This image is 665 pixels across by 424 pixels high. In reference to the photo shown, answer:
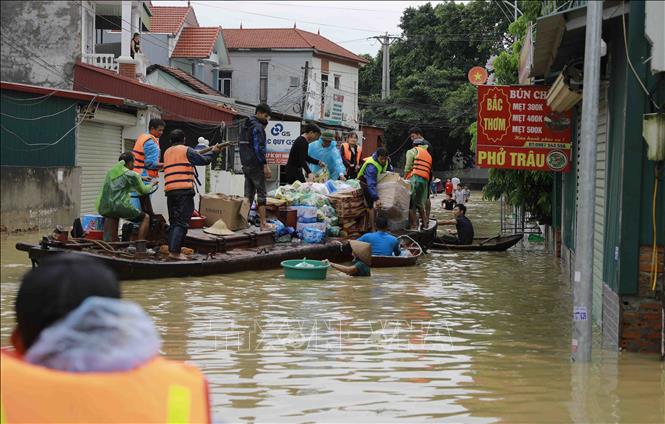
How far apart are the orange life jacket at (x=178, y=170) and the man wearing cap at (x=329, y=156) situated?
15.5 feet

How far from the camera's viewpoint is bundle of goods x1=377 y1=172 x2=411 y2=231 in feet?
54.5

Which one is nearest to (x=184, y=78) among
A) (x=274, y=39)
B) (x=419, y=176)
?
(x=274, y=39)

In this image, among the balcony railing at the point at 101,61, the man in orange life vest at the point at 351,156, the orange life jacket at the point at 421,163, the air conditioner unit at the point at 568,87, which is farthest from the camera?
the balcony railing at the point at 101,61

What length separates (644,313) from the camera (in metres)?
8.27

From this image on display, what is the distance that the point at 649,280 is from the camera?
824 cm

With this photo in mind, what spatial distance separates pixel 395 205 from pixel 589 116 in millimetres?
9529

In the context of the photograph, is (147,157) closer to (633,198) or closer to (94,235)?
(94,235)

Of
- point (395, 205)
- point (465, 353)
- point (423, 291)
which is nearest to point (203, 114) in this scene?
point (395, 205)

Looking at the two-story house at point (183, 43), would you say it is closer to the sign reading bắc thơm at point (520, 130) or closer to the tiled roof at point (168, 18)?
the tiled roof at point (168, 18)

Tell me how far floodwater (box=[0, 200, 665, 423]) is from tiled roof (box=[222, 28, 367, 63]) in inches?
1389

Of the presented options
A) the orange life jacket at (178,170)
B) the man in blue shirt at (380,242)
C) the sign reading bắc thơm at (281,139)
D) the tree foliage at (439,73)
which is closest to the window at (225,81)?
the tree foliage at (439,73)

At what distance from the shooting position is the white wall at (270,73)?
46438 millimetres

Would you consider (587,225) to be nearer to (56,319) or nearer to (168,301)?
(168,301)

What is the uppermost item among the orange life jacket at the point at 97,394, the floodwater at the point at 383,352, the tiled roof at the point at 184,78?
the tiled roof at the point at 184,78
